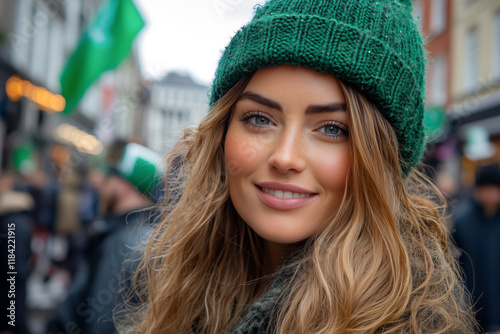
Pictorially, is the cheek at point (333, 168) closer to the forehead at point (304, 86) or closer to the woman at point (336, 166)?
the woman at point (336, 166)

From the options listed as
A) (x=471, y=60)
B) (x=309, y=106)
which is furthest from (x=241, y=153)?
(x=471, y=60)

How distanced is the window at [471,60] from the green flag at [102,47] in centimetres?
1129

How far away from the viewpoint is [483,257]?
3.64 metres


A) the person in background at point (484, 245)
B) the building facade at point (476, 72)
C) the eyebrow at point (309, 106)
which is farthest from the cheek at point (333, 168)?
the building facade at point (476, 72)

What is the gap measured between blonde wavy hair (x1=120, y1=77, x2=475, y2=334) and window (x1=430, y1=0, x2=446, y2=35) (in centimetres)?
1441

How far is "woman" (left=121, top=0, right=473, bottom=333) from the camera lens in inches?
48.8

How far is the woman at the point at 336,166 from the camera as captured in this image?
1.24 m

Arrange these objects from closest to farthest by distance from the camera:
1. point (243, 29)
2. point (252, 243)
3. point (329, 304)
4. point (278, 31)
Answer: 1. point (329, 304)
2. point (278, 31)
3. point (243, 29)
4. point (252, 243)

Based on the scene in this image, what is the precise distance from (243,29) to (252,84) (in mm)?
202

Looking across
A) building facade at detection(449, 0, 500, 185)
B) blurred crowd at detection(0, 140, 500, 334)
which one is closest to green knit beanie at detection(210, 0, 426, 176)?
blurred crowd at detection(0, 140, 500, 334)

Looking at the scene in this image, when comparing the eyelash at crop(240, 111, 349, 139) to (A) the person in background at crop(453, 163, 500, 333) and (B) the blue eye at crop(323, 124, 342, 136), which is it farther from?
(A) the person in background at crop(453, 163, 500, 333)

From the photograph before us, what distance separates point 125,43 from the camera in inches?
169

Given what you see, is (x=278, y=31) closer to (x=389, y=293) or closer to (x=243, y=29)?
(x=243, y=29)

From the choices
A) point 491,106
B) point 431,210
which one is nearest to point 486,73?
point 491,106
